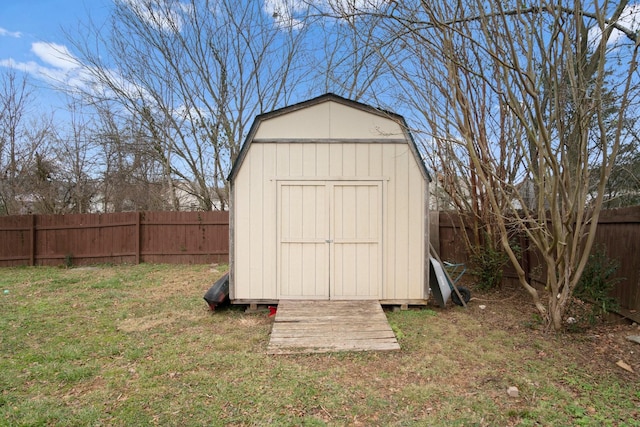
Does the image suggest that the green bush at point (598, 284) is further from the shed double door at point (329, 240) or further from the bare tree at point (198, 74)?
the bare tree at point (198, 74)

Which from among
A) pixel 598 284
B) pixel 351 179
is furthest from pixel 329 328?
pixel 598 284

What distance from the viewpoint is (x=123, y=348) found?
3.69 meters

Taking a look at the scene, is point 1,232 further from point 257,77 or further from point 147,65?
point 257,77

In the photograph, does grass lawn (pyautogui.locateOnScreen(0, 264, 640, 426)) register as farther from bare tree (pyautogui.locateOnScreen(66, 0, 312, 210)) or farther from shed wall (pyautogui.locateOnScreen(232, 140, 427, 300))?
bare tree (pyautogui.locateOnScreen(66, 0, 312, 210))

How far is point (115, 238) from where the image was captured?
9742 mm

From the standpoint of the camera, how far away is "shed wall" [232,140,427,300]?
497cm

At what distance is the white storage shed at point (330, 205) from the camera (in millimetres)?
4973

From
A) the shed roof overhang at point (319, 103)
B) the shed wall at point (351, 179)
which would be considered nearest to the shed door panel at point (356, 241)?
the shed wall at point (351, 179)

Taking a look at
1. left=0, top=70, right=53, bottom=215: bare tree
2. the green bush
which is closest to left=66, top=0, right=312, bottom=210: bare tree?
left=0, top=70, right=53, bottom=215: bare tree

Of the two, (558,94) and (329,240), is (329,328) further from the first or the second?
(558,94)

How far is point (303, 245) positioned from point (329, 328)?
4.54ft

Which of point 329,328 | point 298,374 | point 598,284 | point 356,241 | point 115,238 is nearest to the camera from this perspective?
point 298,374

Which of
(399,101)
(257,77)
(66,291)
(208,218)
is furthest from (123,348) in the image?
(257,77)

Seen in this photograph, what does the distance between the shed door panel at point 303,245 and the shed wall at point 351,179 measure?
0.49 ft
